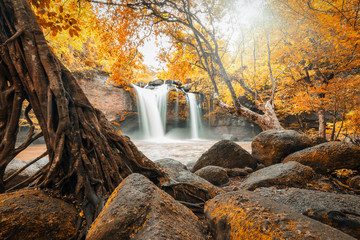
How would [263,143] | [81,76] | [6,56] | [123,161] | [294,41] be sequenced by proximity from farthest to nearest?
[81,76] → [294,41] → [263,143] → [123,161] → [6,56]

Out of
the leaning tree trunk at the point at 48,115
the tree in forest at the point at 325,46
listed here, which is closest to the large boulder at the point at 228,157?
the leaning tree trunk at the point at 48,115

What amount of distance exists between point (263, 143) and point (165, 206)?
4.24m

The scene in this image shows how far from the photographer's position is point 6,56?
6.93ft

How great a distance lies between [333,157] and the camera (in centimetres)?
310

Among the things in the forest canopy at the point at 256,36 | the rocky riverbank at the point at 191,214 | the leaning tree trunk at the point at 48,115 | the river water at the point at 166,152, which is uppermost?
the forest canopy at the point at 256,36

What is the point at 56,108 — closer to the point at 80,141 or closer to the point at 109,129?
the point at 80,141

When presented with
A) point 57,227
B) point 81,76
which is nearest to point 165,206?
point 57,227

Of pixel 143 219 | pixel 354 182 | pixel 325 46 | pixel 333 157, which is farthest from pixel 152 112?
pixel 143 219

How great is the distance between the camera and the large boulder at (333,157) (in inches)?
117

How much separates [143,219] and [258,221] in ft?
2.91

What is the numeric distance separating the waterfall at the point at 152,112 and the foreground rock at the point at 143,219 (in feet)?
56.0

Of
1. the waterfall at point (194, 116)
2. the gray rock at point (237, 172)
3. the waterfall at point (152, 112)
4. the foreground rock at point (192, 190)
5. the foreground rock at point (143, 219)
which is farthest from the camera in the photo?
the waterfall at point (194, 116)

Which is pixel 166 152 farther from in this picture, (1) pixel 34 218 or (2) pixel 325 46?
(2) pixel 325 46

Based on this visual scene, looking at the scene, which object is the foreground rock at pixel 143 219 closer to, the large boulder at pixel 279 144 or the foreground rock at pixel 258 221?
the foreground rock at pixel 258 221
